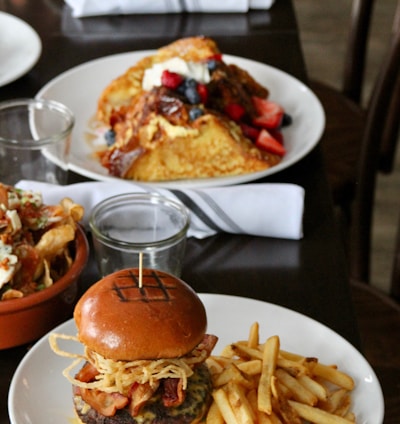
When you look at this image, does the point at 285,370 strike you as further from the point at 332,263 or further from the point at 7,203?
the point at 7,203

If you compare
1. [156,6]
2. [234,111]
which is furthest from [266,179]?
[156,6]

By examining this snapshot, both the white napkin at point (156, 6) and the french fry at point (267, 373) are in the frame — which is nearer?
the french fry at point (267, 373)

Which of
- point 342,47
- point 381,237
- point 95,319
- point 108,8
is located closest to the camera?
point 95,319

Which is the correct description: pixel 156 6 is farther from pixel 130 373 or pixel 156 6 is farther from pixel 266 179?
pixel 130 373

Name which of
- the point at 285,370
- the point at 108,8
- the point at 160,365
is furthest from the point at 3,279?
the point at 108,8

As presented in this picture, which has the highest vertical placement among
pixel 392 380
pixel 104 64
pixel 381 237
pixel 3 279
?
pixel 3 279

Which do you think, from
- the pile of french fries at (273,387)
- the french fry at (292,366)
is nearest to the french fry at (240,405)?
the pile of french fries at (273,387)

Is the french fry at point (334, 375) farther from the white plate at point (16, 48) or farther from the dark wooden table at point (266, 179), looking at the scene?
the white plate at point (16, 48)
